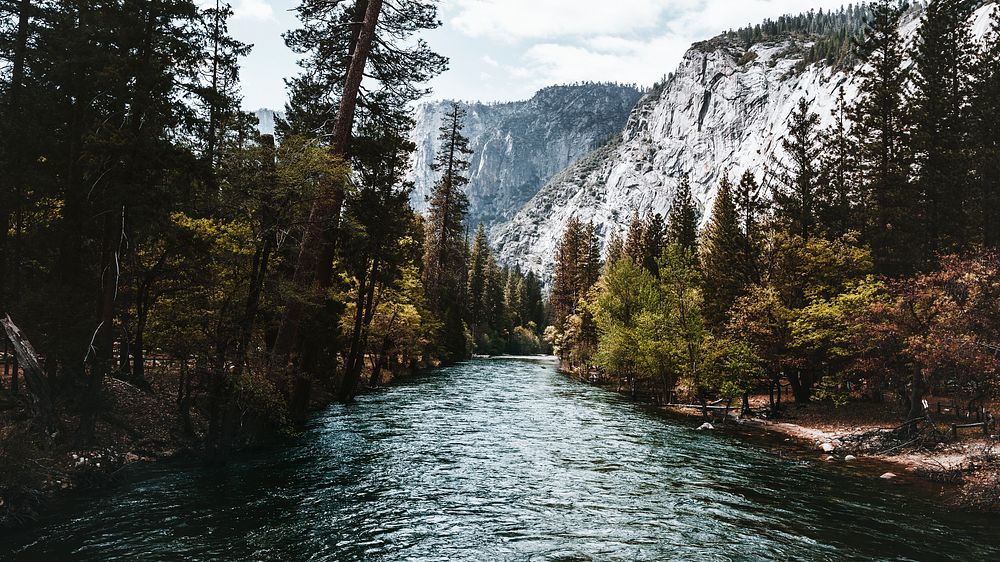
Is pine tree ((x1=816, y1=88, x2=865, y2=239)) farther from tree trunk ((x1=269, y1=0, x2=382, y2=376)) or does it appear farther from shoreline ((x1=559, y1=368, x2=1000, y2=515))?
tree trunk ((x1=269, y1=0, x2=382, y2=376))

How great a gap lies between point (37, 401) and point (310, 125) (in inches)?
570

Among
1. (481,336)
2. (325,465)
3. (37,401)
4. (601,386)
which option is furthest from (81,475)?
(481,336)

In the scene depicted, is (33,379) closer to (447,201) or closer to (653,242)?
(447,201)

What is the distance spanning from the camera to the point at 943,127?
27688mm

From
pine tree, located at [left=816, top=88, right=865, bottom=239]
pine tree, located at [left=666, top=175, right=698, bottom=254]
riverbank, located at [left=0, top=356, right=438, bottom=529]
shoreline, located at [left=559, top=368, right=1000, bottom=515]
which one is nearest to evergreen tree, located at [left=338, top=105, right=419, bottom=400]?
riverbank, located at [left=0, top=356, right=438, bottom=529]

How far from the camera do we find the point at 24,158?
1634 centimetres

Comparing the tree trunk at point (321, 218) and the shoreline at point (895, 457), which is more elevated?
the tree trunk at point (321, 218)

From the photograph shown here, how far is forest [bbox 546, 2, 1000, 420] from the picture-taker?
20.7 m

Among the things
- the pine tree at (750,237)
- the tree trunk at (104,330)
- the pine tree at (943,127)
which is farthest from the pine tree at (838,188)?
the tree trunk at (104,330)

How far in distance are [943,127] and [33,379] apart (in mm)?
41058

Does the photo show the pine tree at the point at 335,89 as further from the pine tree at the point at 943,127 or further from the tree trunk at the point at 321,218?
the pine tree at the point at 943,127

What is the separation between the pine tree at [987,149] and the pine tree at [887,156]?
2862 millimetres

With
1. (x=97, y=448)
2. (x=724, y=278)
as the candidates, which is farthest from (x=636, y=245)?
(x=97, y=448)

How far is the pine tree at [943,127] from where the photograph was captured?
27.1m
